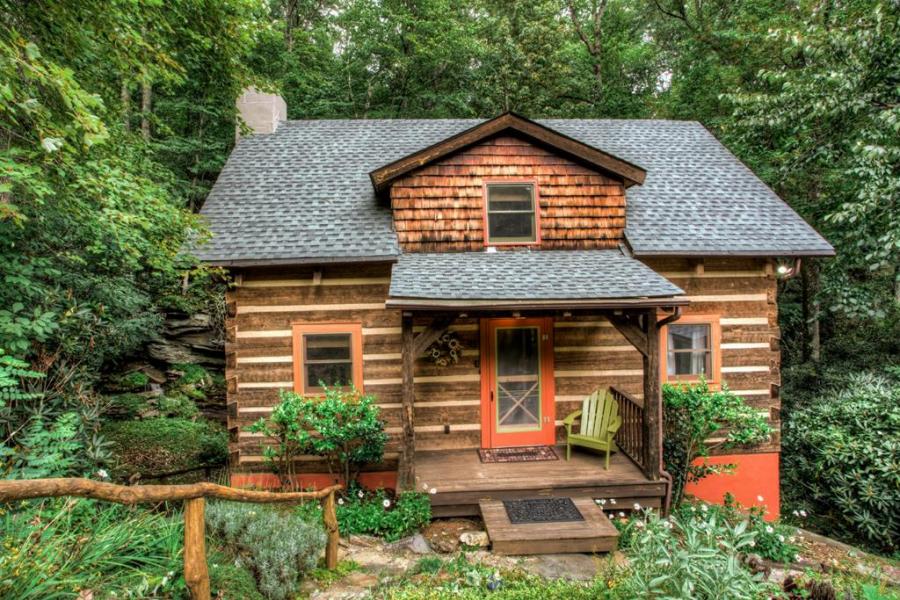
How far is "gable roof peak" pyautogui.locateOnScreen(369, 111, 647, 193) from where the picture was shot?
7.73 meters

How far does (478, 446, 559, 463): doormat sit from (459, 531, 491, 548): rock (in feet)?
4.87

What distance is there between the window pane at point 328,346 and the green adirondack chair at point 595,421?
3685mm

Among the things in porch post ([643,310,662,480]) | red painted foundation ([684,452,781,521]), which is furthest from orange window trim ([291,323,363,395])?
red painted foundation ([684,452,781,521])

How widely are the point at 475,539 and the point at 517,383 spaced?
8.95 feet

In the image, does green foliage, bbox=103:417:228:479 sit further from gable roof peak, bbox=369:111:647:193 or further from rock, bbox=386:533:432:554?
gable roof peak, bbox=369:111:647:193

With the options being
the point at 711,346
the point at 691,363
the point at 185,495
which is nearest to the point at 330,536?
the point at 185,495

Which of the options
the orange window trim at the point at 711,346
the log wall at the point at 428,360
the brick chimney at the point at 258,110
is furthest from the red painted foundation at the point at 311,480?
the brick chimney at the point at 258,110

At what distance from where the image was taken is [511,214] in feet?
26.8

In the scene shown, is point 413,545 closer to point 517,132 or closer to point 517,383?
point 517,383

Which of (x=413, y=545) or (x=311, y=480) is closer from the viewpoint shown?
(x=413, y=545)

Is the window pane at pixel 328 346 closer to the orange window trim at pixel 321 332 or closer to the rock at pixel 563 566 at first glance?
the orange window trim at pixel 321 332

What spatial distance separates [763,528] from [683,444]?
4.50ft

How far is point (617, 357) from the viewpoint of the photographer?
7984 millimetres

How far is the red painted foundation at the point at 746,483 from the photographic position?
310 inches
